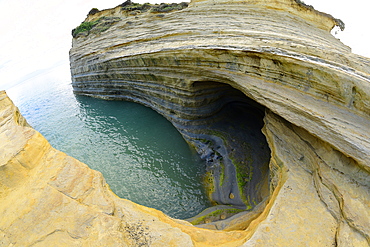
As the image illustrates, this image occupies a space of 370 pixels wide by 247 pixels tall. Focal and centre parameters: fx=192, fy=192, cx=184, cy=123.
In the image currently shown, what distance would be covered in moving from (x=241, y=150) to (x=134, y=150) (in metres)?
5.63

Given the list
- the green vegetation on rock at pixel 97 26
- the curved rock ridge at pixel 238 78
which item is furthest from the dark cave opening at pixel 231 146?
the green vegetation on rock at pixel 97 26

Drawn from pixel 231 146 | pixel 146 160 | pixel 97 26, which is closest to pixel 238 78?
pixel 231 146

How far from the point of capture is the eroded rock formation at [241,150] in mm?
3600

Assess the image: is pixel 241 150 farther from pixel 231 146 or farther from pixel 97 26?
pixel 97 26

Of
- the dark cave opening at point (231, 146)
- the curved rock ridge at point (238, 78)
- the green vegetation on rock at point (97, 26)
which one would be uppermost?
the green vegetation on rock at point (97, 26)

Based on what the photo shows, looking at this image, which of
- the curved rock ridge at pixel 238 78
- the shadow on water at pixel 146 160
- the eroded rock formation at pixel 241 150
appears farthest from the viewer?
the shadow on water at pixel 146 160

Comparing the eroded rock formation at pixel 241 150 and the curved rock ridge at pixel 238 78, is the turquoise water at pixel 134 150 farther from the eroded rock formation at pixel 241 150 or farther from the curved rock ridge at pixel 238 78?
the eroded rock formation at pixel 241 150

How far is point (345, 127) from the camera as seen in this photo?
4328 mm

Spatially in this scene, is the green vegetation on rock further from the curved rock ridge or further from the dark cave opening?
the dark cave opening

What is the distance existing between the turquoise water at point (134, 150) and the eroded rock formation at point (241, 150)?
99cm

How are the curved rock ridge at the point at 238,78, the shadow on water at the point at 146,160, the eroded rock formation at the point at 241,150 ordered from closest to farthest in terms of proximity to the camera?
the eroded rock formation at the point at 241,150
the curved rock ridge at the point at 238,78
the shadow on water at the point at 146,160

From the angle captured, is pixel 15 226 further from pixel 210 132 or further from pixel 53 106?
pixel 53 106

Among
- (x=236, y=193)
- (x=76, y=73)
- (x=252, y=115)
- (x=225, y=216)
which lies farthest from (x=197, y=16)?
(x=76, y=73)

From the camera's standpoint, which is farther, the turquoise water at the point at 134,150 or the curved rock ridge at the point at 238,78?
the turquoise water at the point at 134,150
